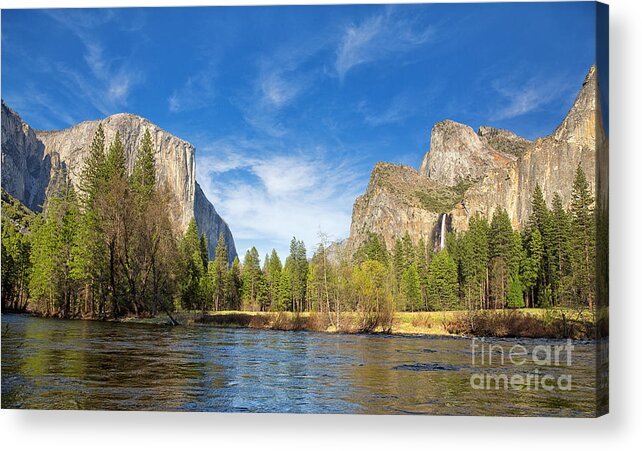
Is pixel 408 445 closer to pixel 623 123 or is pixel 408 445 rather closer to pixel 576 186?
pixel 576 186

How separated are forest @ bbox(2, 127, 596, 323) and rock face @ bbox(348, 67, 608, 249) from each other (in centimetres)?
32

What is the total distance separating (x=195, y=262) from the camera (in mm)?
9336

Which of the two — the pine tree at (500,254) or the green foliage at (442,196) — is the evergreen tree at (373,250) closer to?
the green foliage at (442,196)

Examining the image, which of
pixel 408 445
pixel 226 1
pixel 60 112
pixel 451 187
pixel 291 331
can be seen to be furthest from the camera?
pixel 291 331

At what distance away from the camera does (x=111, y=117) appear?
762 cm

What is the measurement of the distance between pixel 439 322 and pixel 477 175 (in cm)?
290

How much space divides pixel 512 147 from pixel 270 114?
3.85 m

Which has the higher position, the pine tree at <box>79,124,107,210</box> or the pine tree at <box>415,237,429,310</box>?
the pine tree at <box>79,124,107,210</box>

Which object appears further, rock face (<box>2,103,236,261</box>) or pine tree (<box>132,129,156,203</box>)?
pine tree (<box>132,129,156,203</box>)

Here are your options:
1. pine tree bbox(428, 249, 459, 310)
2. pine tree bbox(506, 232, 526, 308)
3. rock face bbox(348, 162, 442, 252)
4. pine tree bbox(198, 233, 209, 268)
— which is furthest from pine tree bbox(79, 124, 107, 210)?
pine tree bbox(506, 232, 526, 308)

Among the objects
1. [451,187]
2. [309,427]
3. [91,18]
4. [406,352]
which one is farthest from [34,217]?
[451,187]

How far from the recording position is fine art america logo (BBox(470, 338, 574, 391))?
6219mm

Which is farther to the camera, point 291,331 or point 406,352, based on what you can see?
point 291,331

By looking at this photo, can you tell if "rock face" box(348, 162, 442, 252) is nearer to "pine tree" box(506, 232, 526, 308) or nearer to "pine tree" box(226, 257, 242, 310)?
"pine tree" box(506, 232, 526, 308)
